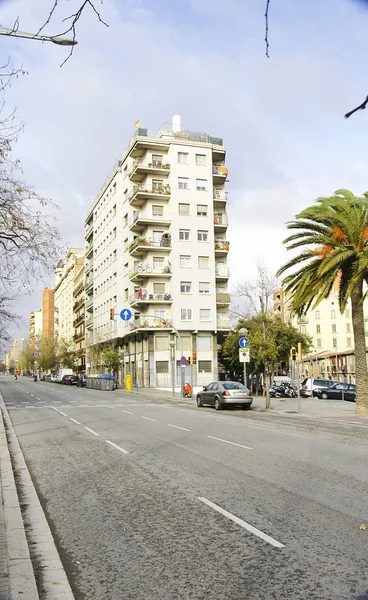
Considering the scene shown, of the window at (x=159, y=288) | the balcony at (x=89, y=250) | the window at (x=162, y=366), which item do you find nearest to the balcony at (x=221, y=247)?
the window at (x=159, y=288)

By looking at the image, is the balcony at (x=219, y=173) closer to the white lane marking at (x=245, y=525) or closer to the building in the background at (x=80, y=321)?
the building in the background at (x=80, y=321)

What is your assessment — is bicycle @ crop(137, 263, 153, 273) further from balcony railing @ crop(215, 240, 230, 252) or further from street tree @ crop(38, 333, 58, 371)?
street tree @ crop(38, 333, 58, 371)

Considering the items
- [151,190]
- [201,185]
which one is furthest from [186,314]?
[201,185]

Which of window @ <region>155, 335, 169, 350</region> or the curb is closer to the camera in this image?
the curb

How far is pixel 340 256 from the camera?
858 inches

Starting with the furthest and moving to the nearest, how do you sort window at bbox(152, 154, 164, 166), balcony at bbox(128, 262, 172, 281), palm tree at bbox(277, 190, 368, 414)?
window at bbox(152, 154, 164, 166), balcony at bbox(128, 262, 172, 281), palm tree at bbox(277, 190, 368, 414)

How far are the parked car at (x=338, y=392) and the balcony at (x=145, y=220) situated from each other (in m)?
23.5

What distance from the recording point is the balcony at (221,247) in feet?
190

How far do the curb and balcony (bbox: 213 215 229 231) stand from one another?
2016 inches

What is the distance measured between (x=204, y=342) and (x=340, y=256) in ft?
116

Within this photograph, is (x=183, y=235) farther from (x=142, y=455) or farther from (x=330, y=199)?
(x=142, y=455)

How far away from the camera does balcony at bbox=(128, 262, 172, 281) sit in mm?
54672

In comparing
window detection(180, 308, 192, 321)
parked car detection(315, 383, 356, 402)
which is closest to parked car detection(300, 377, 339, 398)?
parked car detection(315, 383, 356, 402)

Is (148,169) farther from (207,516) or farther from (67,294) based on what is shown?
(67,294)
